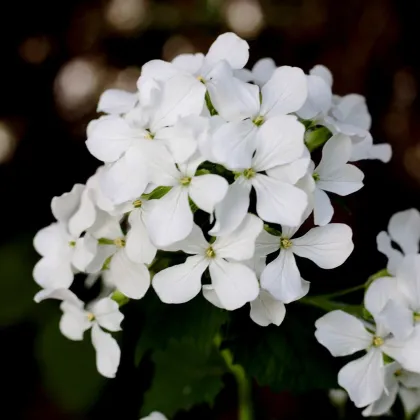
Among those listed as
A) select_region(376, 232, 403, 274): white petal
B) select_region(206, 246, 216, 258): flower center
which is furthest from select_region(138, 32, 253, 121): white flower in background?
select_region(376, 232, 403, 274): white petal

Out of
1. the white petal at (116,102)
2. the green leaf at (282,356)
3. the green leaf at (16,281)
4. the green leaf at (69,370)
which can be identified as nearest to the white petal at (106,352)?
the green leaf at (282,356)

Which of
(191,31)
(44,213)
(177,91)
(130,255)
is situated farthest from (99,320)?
(191,31)

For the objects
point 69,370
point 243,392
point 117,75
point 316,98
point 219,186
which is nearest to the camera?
point 219,186

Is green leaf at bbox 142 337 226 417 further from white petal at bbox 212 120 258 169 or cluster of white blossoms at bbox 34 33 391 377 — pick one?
white petal at bbox 212 120 258 169

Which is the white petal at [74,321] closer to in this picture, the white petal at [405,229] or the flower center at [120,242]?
the flower center at [120,242]

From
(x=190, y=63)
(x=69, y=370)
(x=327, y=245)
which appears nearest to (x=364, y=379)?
(x=327, y=245)

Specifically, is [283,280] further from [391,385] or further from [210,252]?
[391,385]

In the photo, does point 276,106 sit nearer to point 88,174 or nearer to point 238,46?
point 238,46
